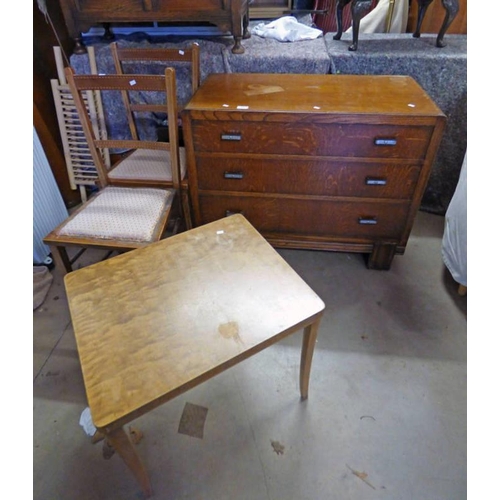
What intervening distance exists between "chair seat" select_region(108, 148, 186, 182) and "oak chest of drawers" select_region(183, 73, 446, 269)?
0.14 m

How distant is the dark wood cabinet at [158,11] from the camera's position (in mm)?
1597

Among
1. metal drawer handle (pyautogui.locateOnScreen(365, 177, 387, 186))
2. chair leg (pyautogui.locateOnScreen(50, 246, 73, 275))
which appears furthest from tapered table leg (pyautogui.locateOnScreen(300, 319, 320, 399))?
chair leg (pyautogui.locateOnScreen(50, 246, 73, 275))

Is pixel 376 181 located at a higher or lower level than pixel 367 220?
higher

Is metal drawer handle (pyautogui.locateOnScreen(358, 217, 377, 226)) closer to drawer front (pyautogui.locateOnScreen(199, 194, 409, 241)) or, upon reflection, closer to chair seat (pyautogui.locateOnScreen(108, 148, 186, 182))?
drawer front (pyautogui.locateOnScreen(199, 194, 409, 241))

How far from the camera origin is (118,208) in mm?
1342

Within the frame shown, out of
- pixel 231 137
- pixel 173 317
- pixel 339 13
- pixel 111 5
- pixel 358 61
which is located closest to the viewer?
pixel 173 317

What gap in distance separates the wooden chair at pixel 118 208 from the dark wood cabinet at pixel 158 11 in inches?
23.3

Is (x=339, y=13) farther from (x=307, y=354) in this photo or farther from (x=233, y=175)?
(x=307, y=354)

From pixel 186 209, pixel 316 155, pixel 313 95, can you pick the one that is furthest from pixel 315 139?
pixel 186 209

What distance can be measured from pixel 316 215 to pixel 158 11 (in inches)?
50.1

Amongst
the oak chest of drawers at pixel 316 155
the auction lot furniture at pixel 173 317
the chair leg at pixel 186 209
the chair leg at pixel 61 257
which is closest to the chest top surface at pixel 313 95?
the oak chest of drawers at pixel 316 155

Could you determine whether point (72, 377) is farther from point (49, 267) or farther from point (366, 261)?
point (366, 261)

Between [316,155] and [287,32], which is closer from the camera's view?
[316,155]
